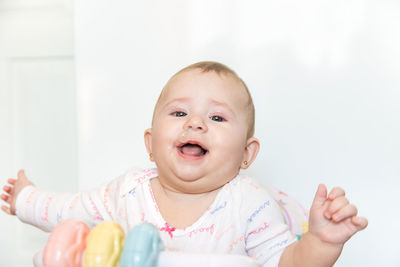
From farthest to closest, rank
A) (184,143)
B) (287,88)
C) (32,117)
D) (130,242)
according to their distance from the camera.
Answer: (32,117)
(287,88)
(184,143)
(130,242)

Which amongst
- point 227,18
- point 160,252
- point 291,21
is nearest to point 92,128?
point 227,18

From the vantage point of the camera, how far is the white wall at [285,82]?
104 centimetres

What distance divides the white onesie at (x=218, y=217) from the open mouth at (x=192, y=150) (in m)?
0.08

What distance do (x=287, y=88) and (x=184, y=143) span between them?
0.40m

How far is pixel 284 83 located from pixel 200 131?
1.28 feet

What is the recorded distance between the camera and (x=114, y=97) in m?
1.13

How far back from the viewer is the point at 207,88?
79cm

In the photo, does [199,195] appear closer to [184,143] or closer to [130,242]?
[184,143]

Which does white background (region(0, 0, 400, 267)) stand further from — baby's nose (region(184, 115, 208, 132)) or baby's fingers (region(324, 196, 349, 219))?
baby's fingers (region(324, 196, 349, 219))

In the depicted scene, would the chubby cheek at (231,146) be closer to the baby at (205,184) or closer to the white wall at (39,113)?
the baby at (205,184)

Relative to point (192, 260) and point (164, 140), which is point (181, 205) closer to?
point (164, 140)

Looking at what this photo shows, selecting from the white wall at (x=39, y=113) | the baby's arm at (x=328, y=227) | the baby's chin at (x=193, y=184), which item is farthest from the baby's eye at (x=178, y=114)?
the white wall at (x=39, y=113)

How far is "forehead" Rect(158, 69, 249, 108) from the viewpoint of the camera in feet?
2.57

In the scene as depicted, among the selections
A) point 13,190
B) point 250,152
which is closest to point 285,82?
point 250,152
